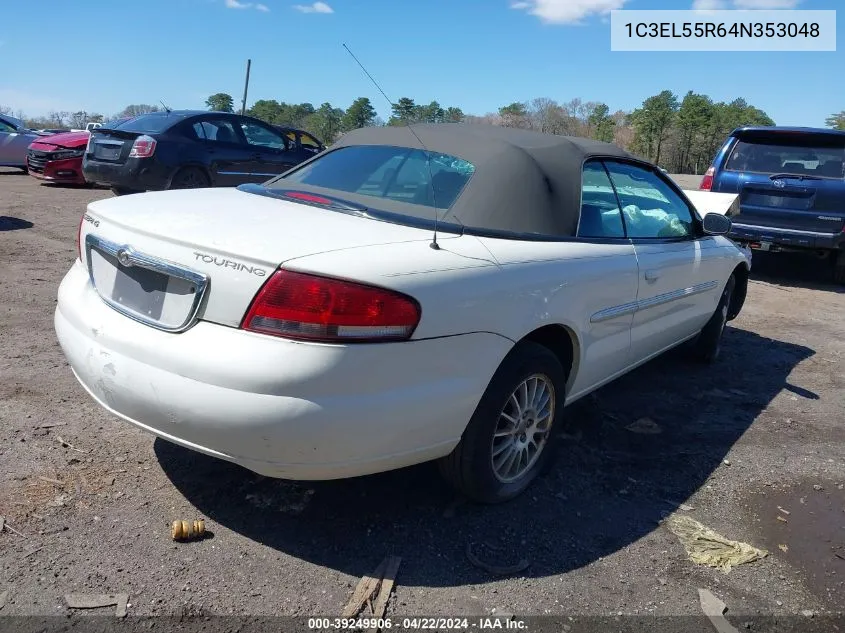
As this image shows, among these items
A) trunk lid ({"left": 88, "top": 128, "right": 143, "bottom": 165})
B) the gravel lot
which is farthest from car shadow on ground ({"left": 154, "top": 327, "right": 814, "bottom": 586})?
trunk lid ({"left": 88, "top": 128, "right": 143, "bottom": 165})

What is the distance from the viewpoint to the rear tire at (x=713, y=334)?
5.21 m

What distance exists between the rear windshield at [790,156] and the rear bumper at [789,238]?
0.74 meters

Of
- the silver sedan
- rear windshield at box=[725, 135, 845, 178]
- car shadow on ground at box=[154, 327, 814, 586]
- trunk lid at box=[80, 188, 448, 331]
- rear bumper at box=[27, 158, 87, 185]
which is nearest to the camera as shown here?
trunk lid at box=[80, 188, 448, 331]

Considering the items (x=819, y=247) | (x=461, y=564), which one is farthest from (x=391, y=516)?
(x=819, y=247)

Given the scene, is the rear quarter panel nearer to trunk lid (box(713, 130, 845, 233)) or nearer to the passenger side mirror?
the passenger side mirror

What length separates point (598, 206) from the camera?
368cm

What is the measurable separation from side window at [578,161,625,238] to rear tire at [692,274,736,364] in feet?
5.94

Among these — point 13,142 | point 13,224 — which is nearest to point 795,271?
point 13,224

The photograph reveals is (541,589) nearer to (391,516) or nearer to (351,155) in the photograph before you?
(391,516)

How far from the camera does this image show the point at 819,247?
8.49 m

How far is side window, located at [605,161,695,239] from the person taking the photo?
396 centimetres

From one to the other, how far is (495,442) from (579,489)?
23.2 inches

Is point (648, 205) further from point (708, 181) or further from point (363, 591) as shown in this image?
point (708, 181)

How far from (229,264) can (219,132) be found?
28.6 ft
